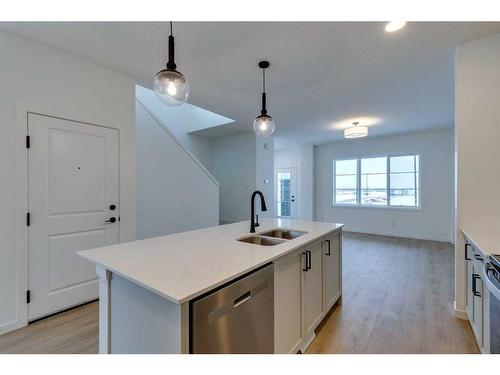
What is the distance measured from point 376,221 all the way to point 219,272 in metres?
6.33

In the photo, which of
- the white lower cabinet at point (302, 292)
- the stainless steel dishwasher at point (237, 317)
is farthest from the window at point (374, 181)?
the stainless steel dishwasher at point (237, 317)

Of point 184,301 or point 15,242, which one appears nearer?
point 184,301

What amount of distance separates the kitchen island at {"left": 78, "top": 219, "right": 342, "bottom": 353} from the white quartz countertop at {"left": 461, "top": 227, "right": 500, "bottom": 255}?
103cm

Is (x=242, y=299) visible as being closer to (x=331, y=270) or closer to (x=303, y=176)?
(x=331, y=270)

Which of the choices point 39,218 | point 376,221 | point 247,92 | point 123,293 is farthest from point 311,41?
Answer: point 376,221

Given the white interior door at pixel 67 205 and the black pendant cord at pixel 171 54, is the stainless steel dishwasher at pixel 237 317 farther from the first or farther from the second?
the white interior door at pixel 67 205

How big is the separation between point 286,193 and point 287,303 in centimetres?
657

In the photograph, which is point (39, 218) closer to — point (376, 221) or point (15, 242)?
point (15, 242)

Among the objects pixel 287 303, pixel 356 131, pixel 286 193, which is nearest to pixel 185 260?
pixel 287 303

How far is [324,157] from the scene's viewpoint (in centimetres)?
725

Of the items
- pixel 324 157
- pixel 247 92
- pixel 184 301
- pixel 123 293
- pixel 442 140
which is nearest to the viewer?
pixel 184 301

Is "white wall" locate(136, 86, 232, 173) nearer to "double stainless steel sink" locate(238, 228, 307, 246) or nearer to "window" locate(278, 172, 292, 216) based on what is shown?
"window" locate(278, 172, 292, 216)

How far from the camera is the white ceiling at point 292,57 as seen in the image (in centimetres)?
201

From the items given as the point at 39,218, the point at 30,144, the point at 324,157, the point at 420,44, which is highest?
the point at 420,44
